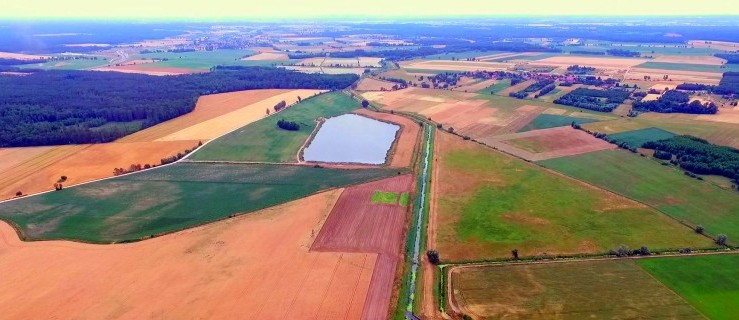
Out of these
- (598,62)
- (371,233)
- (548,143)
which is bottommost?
(371,233)

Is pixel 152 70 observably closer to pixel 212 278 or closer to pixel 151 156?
pixel 151 156

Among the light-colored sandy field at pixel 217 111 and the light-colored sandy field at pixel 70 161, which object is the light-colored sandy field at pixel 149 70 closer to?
the light-colored sandy field at pixel 217 111

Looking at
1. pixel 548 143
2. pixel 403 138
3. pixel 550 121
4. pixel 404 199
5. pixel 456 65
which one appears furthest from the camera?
pixel 456 65

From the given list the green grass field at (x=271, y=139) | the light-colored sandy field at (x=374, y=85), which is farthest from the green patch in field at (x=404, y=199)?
the light-colored sandy field at (x=374, y=85)

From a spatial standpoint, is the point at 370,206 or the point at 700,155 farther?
the point at 700,155

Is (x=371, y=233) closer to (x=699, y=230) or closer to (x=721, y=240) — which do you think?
(x=699, y=230)

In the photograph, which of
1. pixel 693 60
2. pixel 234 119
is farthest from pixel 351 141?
pixel 693 60

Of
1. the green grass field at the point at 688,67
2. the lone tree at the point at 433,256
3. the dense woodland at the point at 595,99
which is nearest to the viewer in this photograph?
the lone tree at the point at 433,256
